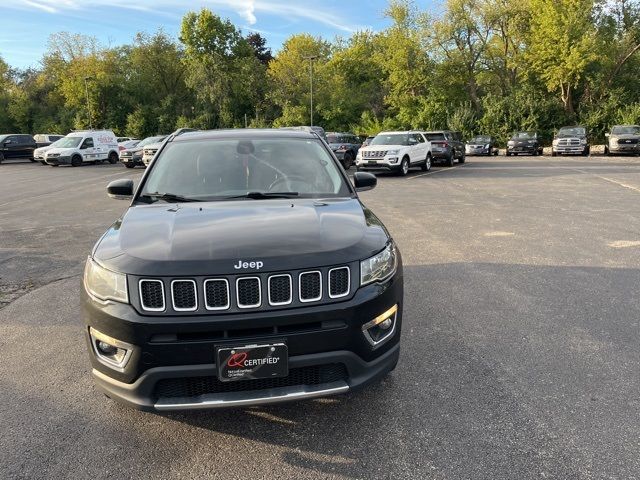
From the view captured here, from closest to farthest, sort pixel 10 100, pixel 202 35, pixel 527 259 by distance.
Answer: pixel 527 259
pixel 202 35
pixel 10 100

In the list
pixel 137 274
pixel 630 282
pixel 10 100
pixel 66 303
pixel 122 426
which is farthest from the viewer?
pixel 10 100

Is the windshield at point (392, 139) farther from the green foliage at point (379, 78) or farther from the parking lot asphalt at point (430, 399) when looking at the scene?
the green foliage at point (379, 78)

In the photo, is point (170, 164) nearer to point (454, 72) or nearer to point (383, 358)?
point (383, 358)

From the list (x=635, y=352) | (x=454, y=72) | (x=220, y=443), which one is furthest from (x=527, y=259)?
(x=454, y=72)

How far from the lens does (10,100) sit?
230 feet

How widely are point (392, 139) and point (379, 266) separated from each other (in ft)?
58.8

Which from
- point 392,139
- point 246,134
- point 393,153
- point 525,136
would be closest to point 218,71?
point 525,136

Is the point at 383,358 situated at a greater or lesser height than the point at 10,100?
lesser

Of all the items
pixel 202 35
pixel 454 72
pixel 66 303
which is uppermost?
pixel 202 35

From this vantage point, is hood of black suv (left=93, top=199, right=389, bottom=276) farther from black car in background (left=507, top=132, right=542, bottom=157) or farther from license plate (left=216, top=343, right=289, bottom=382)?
black car in background (left=507, top=132, right=542, bottom=157)

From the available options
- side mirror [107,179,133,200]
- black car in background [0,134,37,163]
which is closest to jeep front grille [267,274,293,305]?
side mirror [107,179,133,200]

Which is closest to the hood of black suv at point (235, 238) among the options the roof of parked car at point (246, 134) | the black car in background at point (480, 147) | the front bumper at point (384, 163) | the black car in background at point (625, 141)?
the roof of parked car at point (246, 134)

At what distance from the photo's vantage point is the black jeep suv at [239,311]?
2582 millimetres

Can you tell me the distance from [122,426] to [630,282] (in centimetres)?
538
